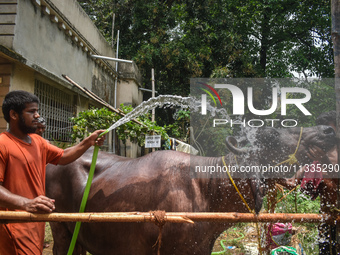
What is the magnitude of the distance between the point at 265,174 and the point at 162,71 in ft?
38.0

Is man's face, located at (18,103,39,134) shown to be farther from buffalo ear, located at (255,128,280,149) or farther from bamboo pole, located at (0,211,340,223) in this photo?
buffalo ear, located at (255,128,280,149)

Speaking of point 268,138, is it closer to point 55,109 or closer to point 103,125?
point 103,125

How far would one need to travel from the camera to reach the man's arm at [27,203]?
6.22 ft

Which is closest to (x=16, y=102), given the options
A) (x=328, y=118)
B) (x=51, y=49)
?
(x=328, y=118)

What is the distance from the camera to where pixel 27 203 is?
193 cm

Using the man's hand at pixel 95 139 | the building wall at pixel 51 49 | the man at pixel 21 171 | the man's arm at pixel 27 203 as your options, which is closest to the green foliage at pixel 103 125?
the building wall at pixel 51 49

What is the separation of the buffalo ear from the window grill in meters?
5.10

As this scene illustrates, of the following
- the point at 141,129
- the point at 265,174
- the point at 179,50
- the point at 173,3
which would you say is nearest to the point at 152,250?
the point at 265,174

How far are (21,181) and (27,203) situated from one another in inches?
13.2

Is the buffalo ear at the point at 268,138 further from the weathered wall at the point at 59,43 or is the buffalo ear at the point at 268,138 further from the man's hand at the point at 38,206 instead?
the weathered wall at the point at 59,43

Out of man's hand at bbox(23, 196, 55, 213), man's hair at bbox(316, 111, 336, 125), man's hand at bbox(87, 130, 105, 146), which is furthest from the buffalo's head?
man's hand at bbox(23, 196, 55, 213)

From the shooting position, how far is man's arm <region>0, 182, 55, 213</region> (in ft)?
6.22

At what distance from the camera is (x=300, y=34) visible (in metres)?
16.4

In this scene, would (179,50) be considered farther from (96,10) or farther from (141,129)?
(141,129)
